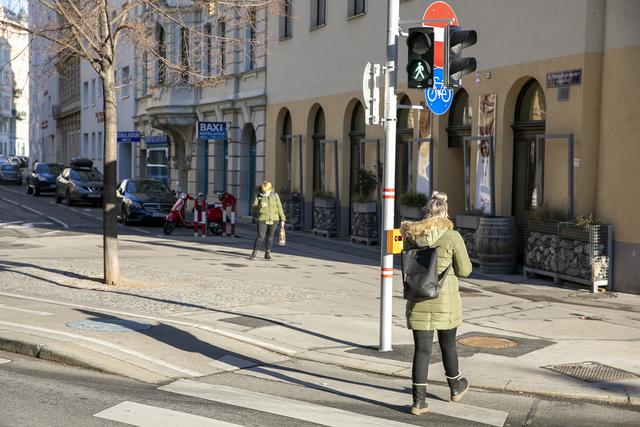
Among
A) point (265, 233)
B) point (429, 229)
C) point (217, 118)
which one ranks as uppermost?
point (217, 118)

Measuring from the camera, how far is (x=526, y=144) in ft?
61.1

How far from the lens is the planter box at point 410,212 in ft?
69.4

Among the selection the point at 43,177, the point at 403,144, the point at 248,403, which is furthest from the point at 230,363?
the point at 43,177

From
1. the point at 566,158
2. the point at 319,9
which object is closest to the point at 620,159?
the point at 566,158

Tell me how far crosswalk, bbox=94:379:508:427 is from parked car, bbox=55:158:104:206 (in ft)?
95.9

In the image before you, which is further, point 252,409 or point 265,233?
point 265,233

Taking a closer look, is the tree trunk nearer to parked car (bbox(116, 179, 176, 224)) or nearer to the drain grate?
the drain grate

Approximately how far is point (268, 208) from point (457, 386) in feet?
38.5

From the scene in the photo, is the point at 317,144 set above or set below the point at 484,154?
above

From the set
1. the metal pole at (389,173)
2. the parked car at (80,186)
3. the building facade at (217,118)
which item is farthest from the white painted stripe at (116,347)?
the parked car at (80,186)

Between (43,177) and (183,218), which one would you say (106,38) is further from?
(43,177)

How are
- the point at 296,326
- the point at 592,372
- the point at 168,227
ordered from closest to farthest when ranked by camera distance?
the point at 592,372
the point at 296,326
the point at 168,227

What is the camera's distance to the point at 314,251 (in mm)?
22453

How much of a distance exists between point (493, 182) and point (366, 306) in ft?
20.6
